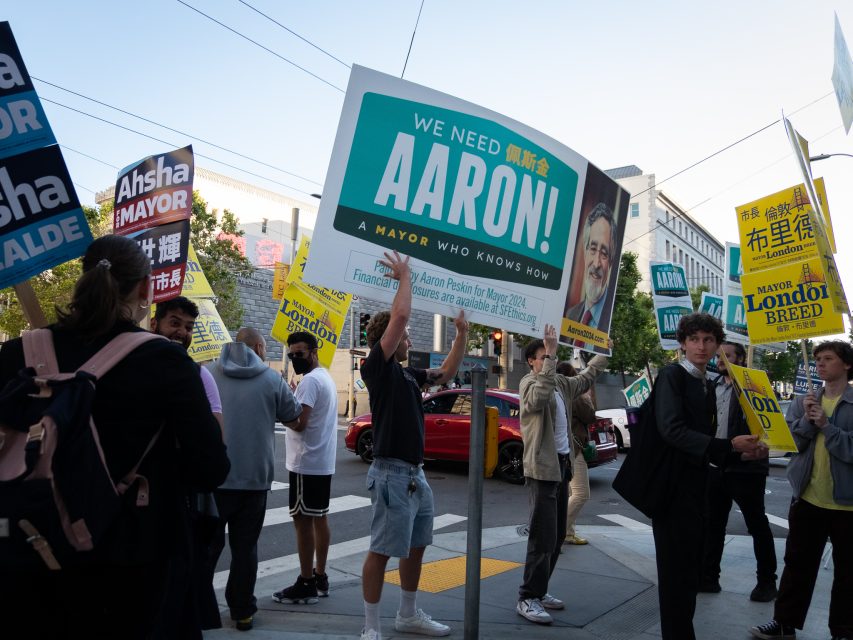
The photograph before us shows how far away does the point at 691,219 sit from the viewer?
69.2m

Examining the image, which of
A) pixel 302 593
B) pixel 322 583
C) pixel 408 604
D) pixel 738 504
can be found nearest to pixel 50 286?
pixel 322 583

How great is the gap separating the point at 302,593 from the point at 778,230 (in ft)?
15.3

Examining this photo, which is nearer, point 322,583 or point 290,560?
point 322,583

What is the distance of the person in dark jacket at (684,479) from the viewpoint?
3498mm

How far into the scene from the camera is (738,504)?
519 cm

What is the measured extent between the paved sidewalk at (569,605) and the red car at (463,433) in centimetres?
510

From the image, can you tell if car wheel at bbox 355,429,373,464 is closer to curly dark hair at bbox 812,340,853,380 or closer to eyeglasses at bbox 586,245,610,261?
eyeglasses at bbox 586,245,610,261

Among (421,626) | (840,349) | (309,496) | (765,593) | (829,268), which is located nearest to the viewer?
(421,626)

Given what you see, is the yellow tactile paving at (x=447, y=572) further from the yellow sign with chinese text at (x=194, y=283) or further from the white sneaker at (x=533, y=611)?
the yellow sign with chinese text at (x=194, y=283)

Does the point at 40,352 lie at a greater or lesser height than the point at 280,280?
lesser

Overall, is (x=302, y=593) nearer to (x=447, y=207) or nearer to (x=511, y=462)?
(x=447, y=207)

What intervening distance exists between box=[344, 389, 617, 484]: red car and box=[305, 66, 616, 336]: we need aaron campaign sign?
791 centimetres

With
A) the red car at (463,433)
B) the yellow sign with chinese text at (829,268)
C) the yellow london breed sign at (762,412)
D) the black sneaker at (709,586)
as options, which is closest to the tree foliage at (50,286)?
the red car at (463,433)

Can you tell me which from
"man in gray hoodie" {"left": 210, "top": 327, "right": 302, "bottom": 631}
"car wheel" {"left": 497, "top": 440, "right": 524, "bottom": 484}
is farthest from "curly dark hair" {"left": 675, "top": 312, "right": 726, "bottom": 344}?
"car wheel" {"left": 497, "top": 440, "right": 524, "bottom": 484}
